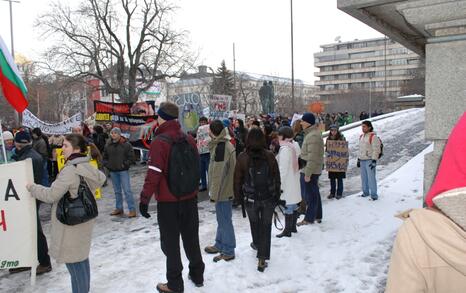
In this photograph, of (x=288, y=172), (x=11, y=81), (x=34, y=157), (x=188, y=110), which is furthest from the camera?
(x=188, y=110)

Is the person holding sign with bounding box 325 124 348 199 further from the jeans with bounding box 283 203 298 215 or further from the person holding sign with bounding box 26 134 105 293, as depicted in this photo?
the person holding sign with bounding box 26 134 105 293

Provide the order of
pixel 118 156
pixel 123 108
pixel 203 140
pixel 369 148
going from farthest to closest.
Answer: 1. pixel 123 108
2. pixel 203 140
3. pixel 369 148
4. pixel 118 156

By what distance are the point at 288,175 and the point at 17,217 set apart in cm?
352

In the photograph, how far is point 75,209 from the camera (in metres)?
3.73

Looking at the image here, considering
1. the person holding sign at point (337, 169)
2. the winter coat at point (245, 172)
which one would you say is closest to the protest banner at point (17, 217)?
the winter coat at point (245, 172)

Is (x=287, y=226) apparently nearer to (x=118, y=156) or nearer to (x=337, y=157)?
(x=337, y=157)

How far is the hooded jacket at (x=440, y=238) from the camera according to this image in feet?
3.90

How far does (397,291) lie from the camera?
4.27ft

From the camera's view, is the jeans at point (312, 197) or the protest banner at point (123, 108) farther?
the protest banner at point (123, 108)

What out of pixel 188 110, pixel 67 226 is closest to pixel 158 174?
pixel 67 226

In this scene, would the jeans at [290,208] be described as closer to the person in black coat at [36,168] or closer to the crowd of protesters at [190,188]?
the crowd of protesters at [190,188]

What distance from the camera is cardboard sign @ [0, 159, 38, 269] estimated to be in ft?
13.1

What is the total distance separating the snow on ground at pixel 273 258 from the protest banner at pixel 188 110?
424 cm

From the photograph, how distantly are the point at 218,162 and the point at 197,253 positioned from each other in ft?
4.14
